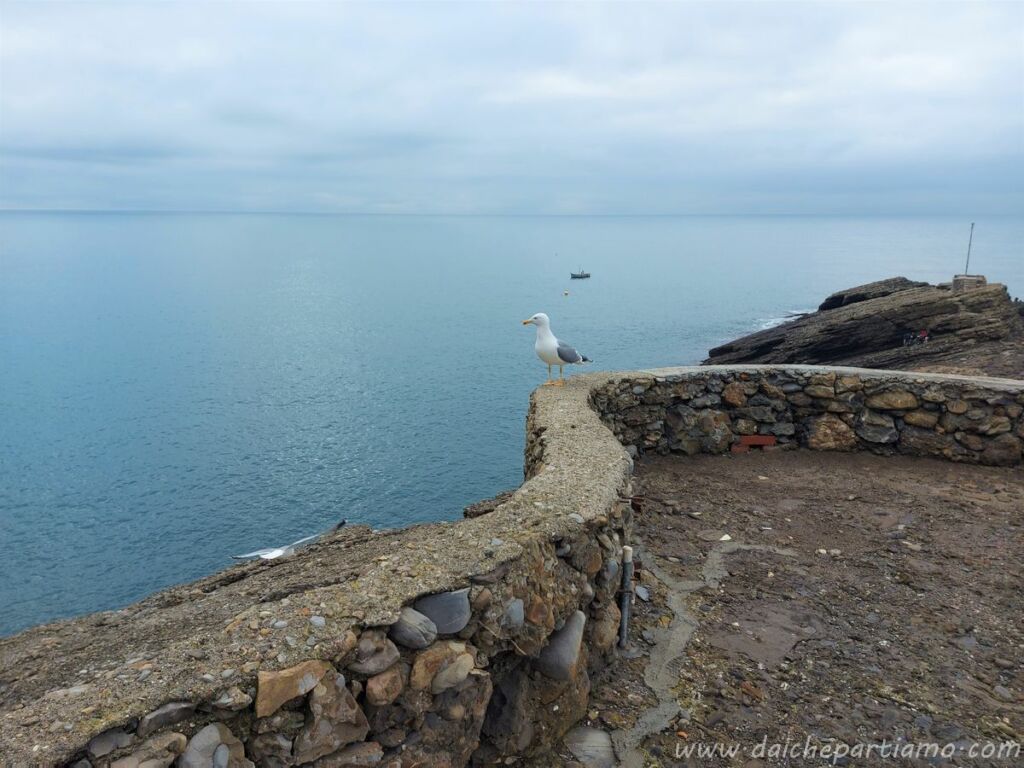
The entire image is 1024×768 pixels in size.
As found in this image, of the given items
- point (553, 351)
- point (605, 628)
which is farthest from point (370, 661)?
point (553, 351)

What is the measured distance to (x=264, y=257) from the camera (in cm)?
13488

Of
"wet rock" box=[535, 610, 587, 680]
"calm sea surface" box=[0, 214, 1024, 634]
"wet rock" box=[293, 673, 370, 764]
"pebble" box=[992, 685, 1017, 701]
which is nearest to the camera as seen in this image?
"wet rock" box=[293, 673, 370, 764]

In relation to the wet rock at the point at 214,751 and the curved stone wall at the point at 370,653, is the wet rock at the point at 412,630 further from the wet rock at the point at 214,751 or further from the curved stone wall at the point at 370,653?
the wet rock at the point at 214,751

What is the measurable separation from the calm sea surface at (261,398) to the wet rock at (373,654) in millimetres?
16592

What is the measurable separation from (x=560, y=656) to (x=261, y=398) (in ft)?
107

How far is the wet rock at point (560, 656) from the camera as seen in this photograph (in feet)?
16.0

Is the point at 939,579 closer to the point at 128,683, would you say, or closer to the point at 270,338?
the point at 128,683

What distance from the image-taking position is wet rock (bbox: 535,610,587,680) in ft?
16.0

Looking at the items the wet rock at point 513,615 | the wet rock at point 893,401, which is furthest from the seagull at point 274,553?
the wet rock at point 893,401

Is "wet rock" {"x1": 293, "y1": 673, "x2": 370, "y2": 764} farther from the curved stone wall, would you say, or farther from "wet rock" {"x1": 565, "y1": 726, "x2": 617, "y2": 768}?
"wet rock" {"x1": 565, "y1": 726, "x2": 617, "y2": 768}

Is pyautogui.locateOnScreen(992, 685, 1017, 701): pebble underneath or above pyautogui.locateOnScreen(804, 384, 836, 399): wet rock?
underneath

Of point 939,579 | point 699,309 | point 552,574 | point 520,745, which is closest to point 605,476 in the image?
point 552,574

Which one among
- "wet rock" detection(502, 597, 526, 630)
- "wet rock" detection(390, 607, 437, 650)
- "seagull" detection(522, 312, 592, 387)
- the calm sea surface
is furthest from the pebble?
the calm sea surface

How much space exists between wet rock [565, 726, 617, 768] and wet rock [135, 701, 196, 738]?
2.60 meters
